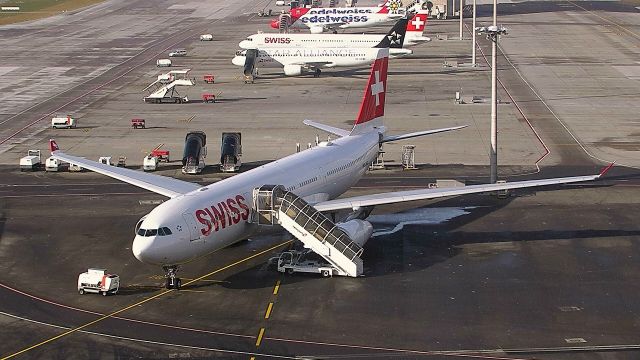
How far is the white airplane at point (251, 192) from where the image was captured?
54781mm

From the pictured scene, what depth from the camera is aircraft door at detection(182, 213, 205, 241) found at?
2173 inches

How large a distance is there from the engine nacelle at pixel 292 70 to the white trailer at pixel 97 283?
8799 centimetres

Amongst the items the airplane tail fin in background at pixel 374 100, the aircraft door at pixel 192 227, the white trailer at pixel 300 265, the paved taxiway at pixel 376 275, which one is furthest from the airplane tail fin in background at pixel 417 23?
the aircraft door at pixel 192 227

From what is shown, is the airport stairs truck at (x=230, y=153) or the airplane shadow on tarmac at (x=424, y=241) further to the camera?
the airport stairs truck at (x=230, y=153)

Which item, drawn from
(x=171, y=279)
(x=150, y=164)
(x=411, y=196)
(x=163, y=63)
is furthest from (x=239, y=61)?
(x=171, y=279)

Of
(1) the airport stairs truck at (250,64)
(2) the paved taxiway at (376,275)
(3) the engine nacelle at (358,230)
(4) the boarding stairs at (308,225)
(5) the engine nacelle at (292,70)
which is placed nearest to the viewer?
(2) the paved taxiway at (376,275)

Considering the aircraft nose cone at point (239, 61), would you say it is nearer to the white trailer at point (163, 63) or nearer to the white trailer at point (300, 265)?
the white trailer at point (163, 63)

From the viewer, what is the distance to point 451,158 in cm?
9181

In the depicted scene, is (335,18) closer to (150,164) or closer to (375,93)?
(150,164)

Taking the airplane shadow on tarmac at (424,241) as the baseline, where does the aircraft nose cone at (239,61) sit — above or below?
above

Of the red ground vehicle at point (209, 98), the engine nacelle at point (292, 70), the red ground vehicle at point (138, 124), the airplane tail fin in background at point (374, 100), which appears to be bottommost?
the red ground vehicle at point (138, 124)

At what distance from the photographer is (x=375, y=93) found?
7875 centimetres

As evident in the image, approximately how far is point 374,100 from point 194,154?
59.7ft

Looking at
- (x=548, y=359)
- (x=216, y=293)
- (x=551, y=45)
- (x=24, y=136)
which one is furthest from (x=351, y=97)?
(x=548, y=359)
